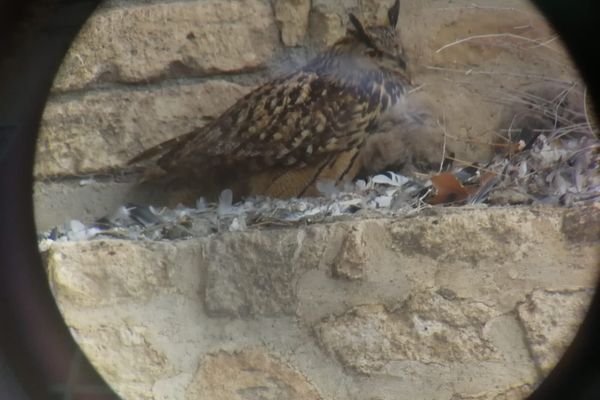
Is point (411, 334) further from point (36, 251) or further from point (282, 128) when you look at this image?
point (36, 251)

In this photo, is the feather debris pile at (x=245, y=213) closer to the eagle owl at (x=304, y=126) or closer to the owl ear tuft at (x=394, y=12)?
the eagle owl at (x=304, y=126)

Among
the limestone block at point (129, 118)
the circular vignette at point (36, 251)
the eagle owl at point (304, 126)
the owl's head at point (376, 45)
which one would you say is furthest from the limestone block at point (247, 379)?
the owl's head at point (376, 45)

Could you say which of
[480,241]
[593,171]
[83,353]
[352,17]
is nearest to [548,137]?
[593,171]

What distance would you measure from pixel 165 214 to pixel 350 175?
307 millimetres

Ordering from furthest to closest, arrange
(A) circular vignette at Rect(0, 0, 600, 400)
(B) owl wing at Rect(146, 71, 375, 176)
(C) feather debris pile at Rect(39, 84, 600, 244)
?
(B) owl wing at Rect(146, 71, 375, 176) → (C) feather debris pile at Rect(39, 84, 600, 244) → (A) circular vignette at Rect(0, 0, 600, 400)

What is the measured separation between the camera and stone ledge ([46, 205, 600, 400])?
972 mm

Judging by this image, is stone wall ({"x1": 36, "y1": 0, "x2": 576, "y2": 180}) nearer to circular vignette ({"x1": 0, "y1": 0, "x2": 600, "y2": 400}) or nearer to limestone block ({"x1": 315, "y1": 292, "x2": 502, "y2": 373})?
circular vignette ({"x1": 0, "y1": 0, "x2": 600, "y2": 400})

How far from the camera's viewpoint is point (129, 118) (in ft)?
4.07

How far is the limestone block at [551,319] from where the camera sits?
96 centimetres

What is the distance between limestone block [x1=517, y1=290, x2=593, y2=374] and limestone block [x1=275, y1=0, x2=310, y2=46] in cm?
57

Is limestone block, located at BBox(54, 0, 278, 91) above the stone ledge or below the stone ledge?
above

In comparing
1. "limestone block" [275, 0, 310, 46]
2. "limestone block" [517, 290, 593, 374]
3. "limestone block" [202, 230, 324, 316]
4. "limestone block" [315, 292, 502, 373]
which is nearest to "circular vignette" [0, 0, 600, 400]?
"limestone block" [517, 290, 593, 374]

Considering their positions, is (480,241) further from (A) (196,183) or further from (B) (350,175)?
(A) (196,183)

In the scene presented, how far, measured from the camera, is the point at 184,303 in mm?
1033
